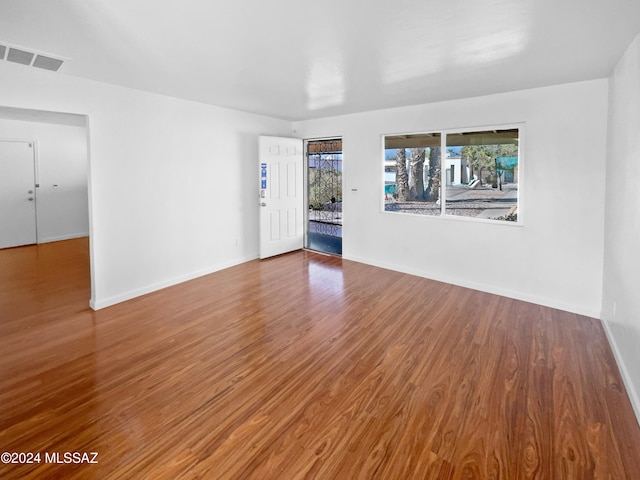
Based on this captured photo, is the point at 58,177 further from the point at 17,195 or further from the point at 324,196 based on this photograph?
the point at 324,196

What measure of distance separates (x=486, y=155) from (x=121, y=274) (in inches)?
181

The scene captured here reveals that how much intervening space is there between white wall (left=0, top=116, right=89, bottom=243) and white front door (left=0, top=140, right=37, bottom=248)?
4.9 inches

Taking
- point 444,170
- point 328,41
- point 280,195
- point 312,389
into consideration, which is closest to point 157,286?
point 280,195

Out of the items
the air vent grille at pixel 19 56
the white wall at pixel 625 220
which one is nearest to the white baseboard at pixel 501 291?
the white wall at pixel 625 220

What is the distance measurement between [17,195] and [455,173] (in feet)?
26.0

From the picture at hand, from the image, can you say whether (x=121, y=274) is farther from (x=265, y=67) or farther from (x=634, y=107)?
(x=634, y=107)

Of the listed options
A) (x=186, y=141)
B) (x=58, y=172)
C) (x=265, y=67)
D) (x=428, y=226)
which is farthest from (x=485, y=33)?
(x=58, y=172)

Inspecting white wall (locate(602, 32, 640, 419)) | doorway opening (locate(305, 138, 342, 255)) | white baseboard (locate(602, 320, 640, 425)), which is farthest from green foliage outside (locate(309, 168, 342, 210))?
white baseboard (locate(602, 320, 640, 425))

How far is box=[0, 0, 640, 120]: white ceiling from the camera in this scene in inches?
76.9

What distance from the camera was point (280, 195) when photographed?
5.84 metres

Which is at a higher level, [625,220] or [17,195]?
[17,195]

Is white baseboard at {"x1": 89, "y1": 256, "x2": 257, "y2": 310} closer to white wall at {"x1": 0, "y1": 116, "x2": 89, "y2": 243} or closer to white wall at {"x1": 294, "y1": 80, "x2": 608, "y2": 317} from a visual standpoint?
white wall at {"x1": 294, "y1": 80, "x2": 608, "y2": 317}

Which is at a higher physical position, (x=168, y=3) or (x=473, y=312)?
(x=168, y=3)

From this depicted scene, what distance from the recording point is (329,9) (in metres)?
1.96
